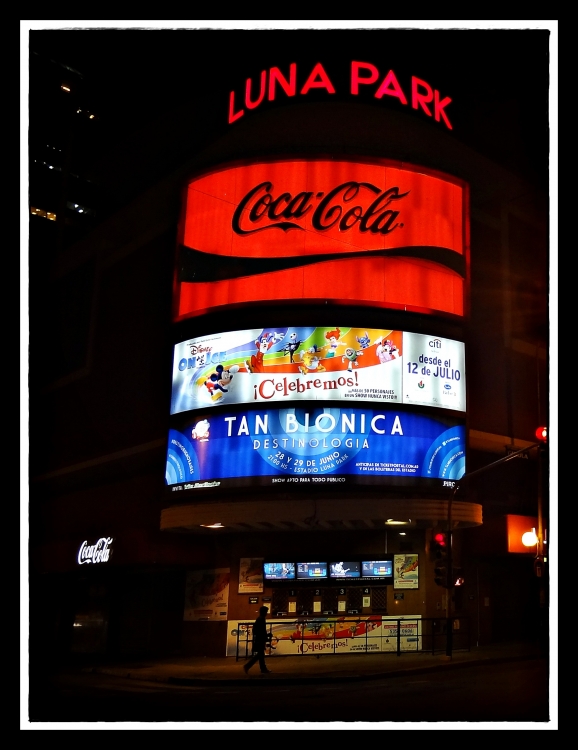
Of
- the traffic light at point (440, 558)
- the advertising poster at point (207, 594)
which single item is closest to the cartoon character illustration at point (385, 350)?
the traffic light at point (440, 558)

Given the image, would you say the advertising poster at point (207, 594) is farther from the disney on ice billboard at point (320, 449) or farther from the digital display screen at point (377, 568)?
the digital display screen at point (377, 568)

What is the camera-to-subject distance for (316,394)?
3023 cm

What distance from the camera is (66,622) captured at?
35000 mm

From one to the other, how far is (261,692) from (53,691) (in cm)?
526

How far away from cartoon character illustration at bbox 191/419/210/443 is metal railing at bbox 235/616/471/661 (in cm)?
721

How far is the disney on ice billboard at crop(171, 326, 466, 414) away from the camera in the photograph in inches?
1196

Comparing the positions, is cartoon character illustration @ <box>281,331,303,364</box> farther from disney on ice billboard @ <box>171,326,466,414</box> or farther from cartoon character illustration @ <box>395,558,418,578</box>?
cartoon character illustration @ <box>395,558,418,578</box>

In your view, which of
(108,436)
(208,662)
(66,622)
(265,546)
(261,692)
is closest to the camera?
(261,692)

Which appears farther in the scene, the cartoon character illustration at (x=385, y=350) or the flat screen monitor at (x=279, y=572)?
the flat screen monitor at (x=279, y=572)

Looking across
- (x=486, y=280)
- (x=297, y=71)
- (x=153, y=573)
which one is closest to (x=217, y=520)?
(x=153, y=573)

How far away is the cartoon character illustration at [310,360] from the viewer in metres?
30.5

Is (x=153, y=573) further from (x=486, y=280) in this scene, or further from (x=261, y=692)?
(x=486, y=280)

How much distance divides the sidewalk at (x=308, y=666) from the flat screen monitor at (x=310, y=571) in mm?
2863

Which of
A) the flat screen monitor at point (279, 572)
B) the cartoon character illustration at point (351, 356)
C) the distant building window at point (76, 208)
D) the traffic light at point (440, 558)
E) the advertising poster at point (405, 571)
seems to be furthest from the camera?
the distant building window at point (76, 208)
